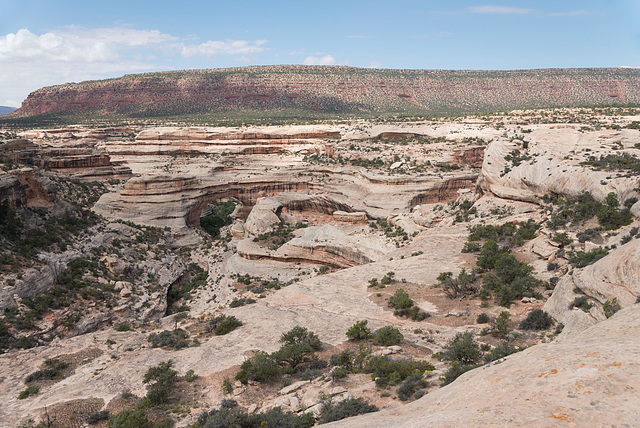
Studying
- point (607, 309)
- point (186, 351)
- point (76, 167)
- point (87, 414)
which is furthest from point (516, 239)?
point (76, 167)

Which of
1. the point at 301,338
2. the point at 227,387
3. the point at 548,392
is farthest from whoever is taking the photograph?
the point at 301,338

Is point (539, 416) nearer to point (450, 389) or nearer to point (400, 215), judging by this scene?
point (450, 389)

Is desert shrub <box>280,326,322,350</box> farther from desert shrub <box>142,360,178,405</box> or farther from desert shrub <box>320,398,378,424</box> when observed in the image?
desert shrub <box>320,398,378,424</box>

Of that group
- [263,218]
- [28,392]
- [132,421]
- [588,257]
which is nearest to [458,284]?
[588,257]

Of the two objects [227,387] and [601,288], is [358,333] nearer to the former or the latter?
[227,387]

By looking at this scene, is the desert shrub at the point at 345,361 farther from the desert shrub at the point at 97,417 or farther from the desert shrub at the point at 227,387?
the desert shrub at the point at 97,417

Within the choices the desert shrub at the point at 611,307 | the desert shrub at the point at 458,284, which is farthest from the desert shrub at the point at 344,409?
the desert shrub at the point at 458,284
